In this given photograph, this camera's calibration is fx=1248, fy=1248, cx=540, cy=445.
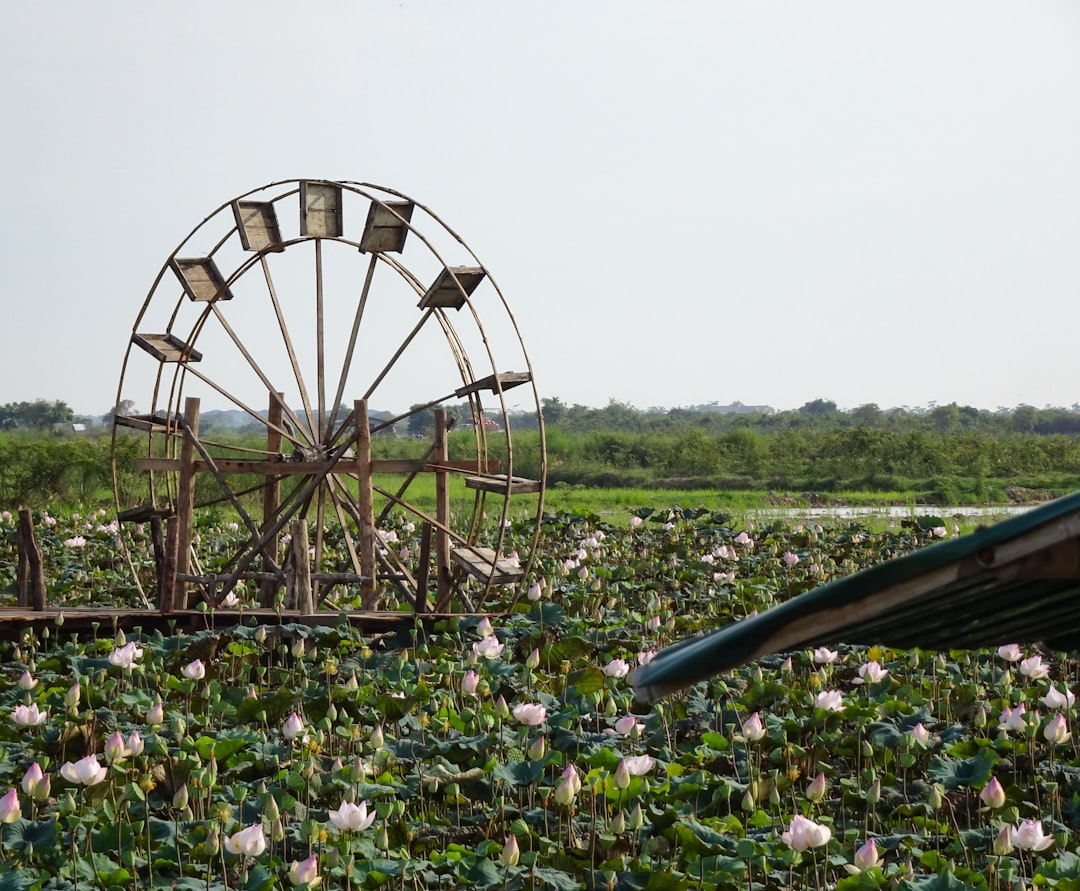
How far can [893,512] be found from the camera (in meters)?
19.9

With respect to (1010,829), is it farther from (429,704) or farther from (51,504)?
(51,504)

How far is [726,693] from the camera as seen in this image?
239 inches

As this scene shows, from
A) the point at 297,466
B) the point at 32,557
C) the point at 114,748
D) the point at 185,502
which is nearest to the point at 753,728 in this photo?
the point at 114,748

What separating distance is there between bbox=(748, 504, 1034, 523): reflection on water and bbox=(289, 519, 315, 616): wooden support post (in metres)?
10.1

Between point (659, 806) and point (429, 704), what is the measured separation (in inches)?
62.4

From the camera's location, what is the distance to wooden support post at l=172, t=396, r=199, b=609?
8016 mm

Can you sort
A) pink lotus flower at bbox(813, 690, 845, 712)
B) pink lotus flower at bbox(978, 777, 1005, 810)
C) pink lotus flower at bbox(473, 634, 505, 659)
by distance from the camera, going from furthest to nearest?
1. pink lotus flower at bbox(473, 634, 505, 659)
2. pink lotus flower at bbox(813, 690, 845, 712)
3. pink lotus flower at bbox(978, 777, 1005, 810)

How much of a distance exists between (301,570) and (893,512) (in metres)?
14.0

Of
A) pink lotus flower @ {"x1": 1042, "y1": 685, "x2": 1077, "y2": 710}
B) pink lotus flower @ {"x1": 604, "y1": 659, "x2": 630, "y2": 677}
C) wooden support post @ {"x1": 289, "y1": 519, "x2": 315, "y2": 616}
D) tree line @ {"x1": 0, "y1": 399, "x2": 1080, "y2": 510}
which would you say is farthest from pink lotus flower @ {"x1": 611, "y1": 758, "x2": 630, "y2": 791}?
tree line @ {"x1": 0, "y1": 399, "x2": 1080, "y2": 510}

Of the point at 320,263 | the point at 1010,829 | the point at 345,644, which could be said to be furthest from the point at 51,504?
the point at 1010,829

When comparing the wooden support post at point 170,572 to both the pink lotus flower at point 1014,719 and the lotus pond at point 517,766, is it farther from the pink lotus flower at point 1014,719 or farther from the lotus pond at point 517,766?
the pink lotus flower at point 1014,719

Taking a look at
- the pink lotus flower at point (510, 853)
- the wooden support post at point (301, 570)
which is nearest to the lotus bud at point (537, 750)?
the pink lotus flower at point (510, 853)

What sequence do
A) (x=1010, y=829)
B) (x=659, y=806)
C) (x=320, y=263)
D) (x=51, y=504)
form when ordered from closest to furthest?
(x=1010, y=829), (x=659, y=806), (x=320, y=263), (x=51, y=504)

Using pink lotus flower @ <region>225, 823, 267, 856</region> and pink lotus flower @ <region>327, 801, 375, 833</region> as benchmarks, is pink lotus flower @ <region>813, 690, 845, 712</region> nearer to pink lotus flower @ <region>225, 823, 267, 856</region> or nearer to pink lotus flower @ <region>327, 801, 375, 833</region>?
pink lotus flower @ <region>327, 801, 375, 833</region>
